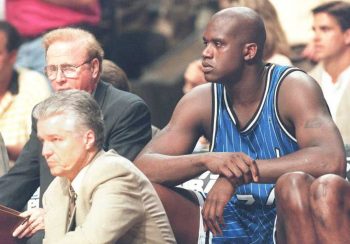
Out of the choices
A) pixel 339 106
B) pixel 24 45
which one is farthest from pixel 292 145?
pixel 24 45

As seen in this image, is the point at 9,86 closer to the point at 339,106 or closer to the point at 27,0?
the point at 27,0

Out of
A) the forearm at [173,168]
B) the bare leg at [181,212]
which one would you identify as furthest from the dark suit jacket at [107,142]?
the bare leg at [181,212]

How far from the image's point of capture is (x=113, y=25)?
997 cm

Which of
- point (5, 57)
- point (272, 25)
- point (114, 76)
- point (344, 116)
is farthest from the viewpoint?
point (272, 25)

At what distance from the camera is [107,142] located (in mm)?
6488

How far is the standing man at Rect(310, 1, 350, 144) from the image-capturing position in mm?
8273

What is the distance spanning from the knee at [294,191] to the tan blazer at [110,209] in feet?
1.68

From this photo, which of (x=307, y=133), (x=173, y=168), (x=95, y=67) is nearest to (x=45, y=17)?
(x=95, y=67)

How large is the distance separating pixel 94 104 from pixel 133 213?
0.51 metres

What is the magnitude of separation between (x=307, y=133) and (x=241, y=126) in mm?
377

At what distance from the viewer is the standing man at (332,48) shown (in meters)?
8.27

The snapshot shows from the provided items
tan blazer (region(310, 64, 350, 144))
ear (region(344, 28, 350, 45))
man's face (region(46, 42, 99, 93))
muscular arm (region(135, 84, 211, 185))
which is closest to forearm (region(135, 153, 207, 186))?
muscular arm (region(135, 84, 211, 185))

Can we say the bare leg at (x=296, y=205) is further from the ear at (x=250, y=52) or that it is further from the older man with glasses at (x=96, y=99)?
the older man with glasses at (x=96, y=99)

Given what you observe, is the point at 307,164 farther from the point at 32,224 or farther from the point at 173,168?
the point at 32,224
